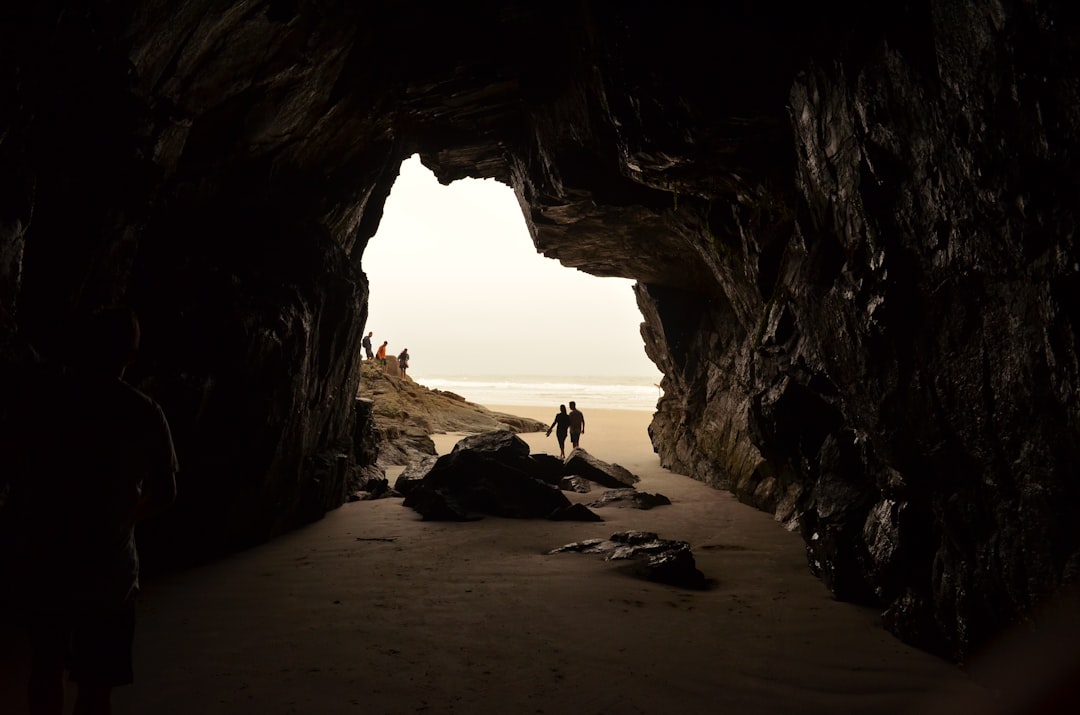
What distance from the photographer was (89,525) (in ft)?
8.58

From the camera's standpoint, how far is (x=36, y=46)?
3408mm

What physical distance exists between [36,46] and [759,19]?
19.5ft

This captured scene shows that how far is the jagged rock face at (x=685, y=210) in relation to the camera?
10.9 ft

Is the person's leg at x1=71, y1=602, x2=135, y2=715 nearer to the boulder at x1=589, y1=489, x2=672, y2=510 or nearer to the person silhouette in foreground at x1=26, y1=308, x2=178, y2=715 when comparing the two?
the person silhouette in foreground at x1=26, y1=308, x2=178, y2=715

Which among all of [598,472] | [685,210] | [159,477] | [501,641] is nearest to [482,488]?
[598,472]

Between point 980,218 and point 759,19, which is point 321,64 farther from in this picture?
point 980,218

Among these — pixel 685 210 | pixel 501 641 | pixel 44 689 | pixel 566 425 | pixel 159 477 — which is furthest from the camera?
pixel 566 425

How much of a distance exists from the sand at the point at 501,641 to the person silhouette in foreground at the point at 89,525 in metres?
0.93

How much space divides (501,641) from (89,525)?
9.67ft

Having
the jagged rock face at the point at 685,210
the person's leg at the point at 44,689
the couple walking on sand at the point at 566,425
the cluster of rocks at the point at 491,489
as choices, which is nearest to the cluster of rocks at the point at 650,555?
the jagged rock face at the point at 685,210

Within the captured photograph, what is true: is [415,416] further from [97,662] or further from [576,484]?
[97,662]

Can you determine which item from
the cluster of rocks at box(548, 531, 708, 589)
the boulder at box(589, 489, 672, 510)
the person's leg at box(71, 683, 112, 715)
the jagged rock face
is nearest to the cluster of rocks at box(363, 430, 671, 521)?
the boulder at box(589, 489, 672, 510)

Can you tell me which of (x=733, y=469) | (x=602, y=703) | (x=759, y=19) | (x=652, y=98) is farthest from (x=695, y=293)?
(x=602, y=703)

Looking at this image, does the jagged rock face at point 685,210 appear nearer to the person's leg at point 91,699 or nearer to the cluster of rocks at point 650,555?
the cluster of rocks at point 650,555
